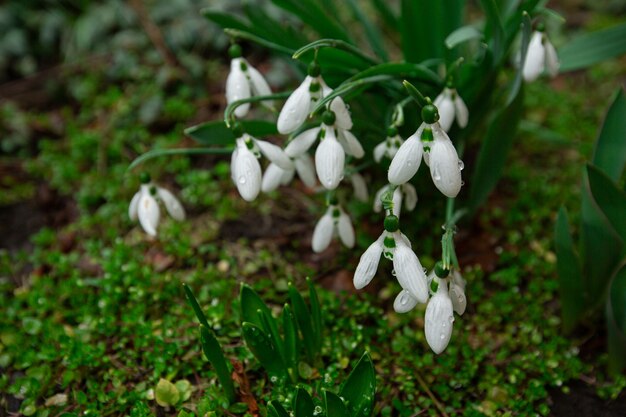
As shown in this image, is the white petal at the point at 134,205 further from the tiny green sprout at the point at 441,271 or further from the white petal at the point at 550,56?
the white petal at the point at 550,56

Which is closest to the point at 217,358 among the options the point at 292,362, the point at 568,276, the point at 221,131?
the point at 292,362

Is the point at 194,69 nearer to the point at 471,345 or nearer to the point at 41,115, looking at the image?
the point at 41,115

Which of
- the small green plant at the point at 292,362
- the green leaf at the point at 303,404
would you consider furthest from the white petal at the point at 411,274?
the green leaf at the point at 303,404

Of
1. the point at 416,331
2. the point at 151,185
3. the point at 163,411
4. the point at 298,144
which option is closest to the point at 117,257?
the point at 151,185

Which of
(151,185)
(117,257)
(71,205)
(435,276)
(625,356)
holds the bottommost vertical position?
(71,205)

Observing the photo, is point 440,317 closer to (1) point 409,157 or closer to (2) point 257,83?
(1) point 409,157

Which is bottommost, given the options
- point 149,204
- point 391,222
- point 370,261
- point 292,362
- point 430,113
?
point 292,362

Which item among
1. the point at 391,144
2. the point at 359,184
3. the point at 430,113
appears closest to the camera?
the point at 430,113
